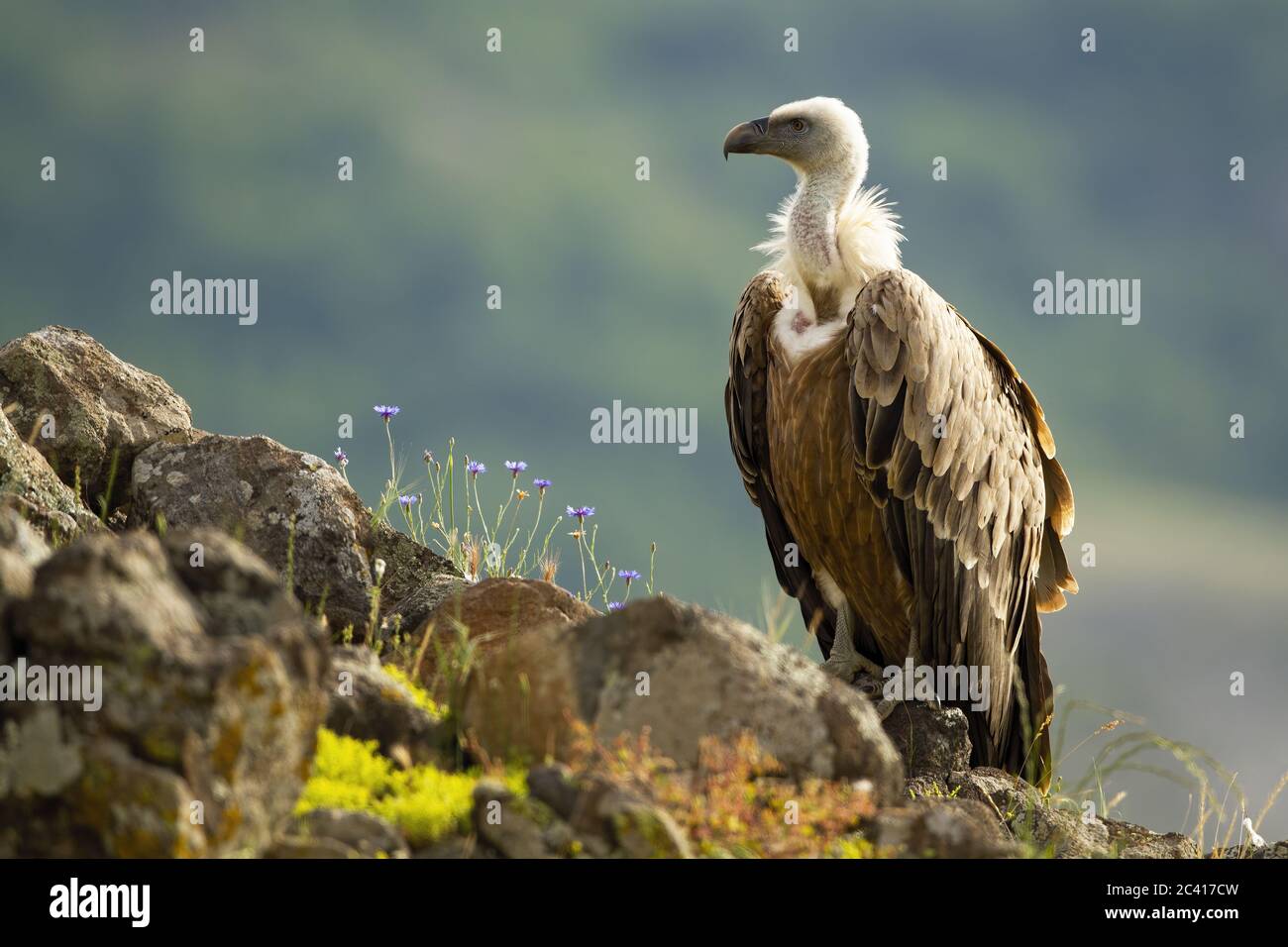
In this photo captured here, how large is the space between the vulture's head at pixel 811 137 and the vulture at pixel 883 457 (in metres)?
0.01

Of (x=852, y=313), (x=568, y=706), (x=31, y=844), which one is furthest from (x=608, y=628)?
(x=852, y=313)

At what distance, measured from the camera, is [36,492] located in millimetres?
7301

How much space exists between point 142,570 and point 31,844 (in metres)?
0.80

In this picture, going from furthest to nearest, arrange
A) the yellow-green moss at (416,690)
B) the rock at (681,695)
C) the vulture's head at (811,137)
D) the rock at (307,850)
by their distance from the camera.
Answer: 1. the vulture's head at (811,137)
2. the yellow-green moss at (416,690)
3. the rock at (681,695)
4. the rock at (307,850)

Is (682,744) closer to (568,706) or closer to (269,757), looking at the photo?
(568,706)

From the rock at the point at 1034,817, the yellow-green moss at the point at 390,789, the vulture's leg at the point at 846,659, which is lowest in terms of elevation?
the rock at the point at 1034,817

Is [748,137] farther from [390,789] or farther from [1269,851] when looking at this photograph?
[390,789]

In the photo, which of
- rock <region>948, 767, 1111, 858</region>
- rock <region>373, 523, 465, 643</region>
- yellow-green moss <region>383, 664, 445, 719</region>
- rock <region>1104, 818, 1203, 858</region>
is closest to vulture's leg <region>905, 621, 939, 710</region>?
rock <region>948, 767, 1111, 858</region>

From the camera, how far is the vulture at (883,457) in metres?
8.20

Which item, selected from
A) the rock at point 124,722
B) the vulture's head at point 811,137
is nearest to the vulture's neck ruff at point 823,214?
the vulture's head at point 811,137

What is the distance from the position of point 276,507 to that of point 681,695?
157 inches

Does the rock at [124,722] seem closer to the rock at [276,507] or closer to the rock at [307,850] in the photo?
the rock at [307,850]

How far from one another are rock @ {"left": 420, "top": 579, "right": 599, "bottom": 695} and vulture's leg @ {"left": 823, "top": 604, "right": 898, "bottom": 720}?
2.42 metres

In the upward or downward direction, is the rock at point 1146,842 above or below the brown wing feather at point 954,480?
below
